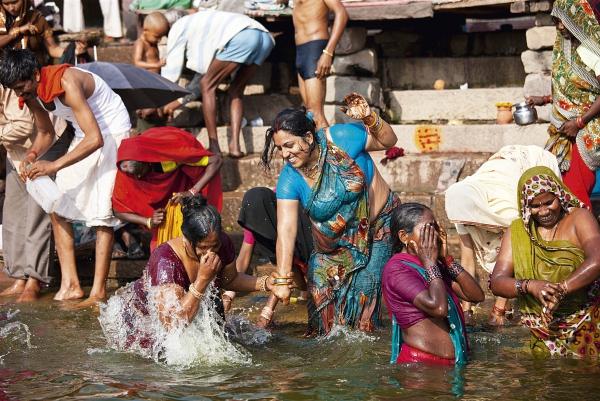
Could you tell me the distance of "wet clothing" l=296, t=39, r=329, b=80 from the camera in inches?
406

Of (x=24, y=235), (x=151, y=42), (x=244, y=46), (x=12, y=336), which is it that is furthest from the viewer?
(x=151, y=42)

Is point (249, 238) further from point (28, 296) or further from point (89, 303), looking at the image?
point (28, 296)

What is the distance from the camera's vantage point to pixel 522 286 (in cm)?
614

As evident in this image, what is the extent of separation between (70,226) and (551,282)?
437 centimetres

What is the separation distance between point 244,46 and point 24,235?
2.81m

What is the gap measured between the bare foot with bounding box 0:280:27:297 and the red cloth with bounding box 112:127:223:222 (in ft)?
4.35

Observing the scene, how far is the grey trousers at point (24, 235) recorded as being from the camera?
9.32m

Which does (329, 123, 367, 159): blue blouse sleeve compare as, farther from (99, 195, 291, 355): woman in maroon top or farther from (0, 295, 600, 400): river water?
(0, 295, 600, 400): river water

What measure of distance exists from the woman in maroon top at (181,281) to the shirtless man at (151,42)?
498 cm

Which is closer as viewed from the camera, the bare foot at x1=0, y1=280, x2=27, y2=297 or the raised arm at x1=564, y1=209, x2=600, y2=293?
the raised arm at x1=564, y1=209, x2=600, y2=293

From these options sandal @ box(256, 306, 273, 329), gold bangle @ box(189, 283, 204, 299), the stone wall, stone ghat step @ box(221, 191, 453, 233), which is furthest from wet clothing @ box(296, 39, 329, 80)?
gold bangle @ box(189, 283, 204, 299)

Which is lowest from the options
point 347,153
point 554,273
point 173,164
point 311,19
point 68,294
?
point 68,294

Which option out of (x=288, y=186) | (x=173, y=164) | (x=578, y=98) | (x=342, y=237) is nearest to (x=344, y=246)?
(x=342, y=237)

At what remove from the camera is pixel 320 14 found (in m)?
10.3
